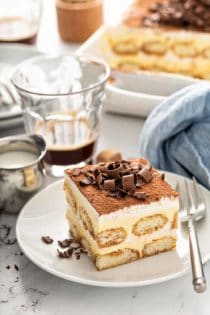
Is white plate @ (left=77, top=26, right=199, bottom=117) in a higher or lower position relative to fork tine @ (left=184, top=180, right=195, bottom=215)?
lower

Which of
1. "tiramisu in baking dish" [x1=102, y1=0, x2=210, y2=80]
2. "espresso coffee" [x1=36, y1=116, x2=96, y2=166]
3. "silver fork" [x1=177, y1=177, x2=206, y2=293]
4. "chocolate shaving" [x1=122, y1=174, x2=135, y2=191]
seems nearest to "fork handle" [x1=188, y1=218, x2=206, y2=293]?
"silver fork" [x1=177, y1=177, x2=206, y2=293]

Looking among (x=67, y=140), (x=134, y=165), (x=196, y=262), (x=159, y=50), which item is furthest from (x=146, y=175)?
(x=159, y=50)

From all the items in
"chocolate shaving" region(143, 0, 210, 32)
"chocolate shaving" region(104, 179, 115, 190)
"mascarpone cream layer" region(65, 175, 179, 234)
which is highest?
"chocolate shaving" region(104, 179, 115, 190)

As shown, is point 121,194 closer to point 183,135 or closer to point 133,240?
point 133,240

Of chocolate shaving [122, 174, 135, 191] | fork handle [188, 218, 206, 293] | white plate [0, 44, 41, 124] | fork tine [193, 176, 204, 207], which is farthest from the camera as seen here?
white plate [0, 44, 41, 124]

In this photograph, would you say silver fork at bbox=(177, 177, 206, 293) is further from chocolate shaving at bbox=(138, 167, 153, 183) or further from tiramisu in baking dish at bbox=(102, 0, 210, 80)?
tiramisu in baking dish at bbox=(102, 0, 210, 80)

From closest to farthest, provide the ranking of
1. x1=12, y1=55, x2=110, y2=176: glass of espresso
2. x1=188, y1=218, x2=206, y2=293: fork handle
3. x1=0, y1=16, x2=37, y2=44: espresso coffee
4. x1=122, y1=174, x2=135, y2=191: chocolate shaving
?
x1=188, y1=218, x2=206, y2=293: fork handle, x1=122, y1=174, x2=135, y2=191: chocolate shaving, x1=12, y1=55, x2=110, y2=176: glass of espresso, x1=0, y1=16, x2=37, y2=44: espresso coffee

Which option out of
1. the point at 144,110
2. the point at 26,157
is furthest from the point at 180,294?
the point at 144,110
